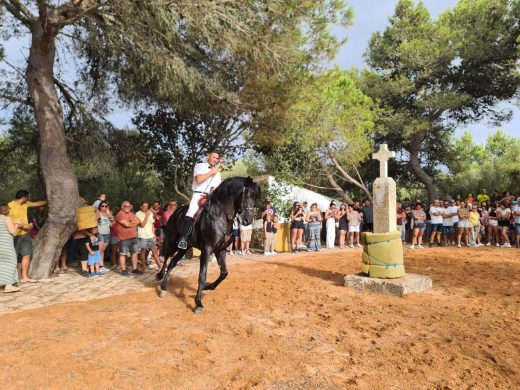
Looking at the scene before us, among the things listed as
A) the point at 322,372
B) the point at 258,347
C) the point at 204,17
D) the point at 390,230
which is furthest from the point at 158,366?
the point at 204,17

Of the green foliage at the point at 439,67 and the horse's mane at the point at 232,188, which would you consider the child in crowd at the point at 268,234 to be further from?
the green foliage at the point at 439,67

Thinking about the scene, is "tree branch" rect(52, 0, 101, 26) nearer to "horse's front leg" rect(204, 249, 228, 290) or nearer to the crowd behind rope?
the crowd behind rope

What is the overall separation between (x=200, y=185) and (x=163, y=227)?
5744mm

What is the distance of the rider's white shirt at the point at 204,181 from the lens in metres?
6.56

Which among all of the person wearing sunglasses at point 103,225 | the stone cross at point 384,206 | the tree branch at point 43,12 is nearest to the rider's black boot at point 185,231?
the stone cross at point 384,206

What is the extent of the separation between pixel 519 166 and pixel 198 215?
91.4 ft

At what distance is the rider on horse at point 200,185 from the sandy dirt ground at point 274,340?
1225 mm

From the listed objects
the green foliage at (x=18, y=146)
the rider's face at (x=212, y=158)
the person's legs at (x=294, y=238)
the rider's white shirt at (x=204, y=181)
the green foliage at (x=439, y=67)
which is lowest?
the person's legs at (x=294, y=238)

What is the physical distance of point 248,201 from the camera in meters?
5.94

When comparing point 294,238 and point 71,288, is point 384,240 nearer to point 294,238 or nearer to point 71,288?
point 71,288

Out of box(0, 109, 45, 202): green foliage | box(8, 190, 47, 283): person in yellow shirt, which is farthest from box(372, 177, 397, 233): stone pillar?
box(0, 109, 45, 202): green foliage

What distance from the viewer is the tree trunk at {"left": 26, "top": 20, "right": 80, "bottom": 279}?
9.18 metres

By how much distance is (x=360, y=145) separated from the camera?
19234 mm

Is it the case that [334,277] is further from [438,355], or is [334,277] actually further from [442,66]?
[442,66]
